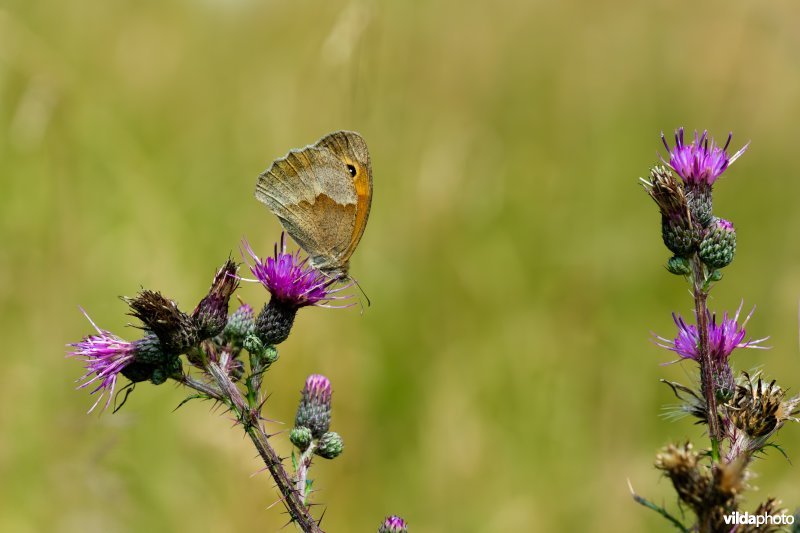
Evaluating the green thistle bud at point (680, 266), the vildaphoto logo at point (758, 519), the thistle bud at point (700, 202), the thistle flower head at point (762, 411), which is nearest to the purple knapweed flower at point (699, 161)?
the thistle bud at point (700, 202)

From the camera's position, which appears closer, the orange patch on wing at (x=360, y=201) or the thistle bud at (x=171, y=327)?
the thistle bud at (x=171, y=327)

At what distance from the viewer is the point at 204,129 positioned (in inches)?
308

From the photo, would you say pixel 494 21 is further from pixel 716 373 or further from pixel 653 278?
pixel 716 373

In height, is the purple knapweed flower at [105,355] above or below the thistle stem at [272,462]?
above

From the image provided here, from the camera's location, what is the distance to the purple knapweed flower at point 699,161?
90.9 inches

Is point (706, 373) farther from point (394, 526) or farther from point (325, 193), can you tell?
point (325, 193)

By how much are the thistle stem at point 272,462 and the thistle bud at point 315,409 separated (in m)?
0.29

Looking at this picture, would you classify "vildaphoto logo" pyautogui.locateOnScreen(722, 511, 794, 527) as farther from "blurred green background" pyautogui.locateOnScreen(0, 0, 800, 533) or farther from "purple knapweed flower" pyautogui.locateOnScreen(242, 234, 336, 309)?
"blurred green background" pyautogui.locateOnScreen(0, 0, 800, 533)

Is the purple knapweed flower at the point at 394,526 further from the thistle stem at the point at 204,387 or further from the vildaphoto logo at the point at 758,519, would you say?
the vildaphoto logo at the point at 758,519

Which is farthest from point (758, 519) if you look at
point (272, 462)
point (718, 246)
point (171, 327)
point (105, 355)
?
point (105, 355)

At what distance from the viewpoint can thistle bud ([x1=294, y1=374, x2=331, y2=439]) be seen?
2.41 m

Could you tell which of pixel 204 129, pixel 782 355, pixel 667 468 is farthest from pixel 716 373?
pixel 204 129

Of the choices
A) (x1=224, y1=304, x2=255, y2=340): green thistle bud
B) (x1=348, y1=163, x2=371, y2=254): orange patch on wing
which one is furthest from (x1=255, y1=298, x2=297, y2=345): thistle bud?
(x1=348, y1=163, x2=371, y2=254): orange patch on wing

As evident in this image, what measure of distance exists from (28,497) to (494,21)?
7474 millimetres
